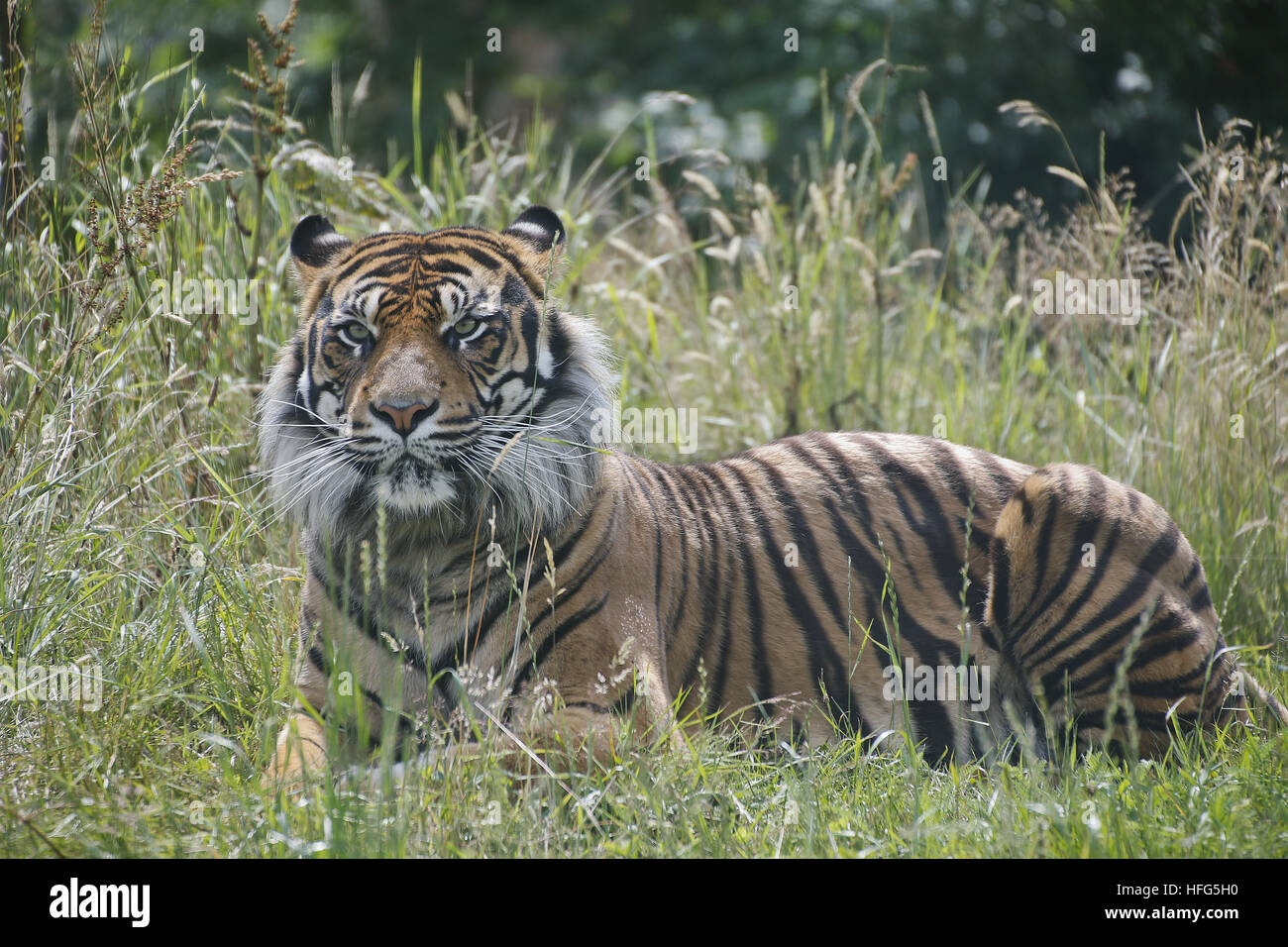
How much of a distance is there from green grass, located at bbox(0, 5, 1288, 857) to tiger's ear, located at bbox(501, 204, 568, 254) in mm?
909

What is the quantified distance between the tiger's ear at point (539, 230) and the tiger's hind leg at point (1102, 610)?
1705 millimetres

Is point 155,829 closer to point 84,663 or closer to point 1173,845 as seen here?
point 84,663

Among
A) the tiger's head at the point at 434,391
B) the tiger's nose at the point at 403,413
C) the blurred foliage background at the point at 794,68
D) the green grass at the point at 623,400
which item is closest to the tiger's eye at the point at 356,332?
the tiger's head at the point at 434,391

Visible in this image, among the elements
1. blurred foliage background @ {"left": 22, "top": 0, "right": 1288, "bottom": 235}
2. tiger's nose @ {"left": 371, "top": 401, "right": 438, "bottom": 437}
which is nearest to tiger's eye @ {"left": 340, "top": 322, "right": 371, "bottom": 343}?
tiger's nose @ {"left": 371, "top": 401, "right": 438, "bottom": 437}

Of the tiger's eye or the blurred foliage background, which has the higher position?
the blurred foliage background

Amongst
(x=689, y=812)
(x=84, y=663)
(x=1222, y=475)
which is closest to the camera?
(x=689, y=812)

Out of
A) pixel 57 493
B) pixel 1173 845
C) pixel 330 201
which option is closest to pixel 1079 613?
pixel 1173 845

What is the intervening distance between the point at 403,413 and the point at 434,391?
0.11 metres

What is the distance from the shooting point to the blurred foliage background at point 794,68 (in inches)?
442

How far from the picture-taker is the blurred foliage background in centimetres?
1123

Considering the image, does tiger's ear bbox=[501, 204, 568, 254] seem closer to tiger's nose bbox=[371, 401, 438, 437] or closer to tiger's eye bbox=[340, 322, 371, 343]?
tiger's eye bbox=[340, 322, 371, 343]

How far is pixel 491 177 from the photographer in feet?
18.5

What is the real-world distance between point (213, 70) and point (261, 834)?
49.2 ft

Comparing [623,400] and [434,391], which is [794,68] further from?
[434,391]
